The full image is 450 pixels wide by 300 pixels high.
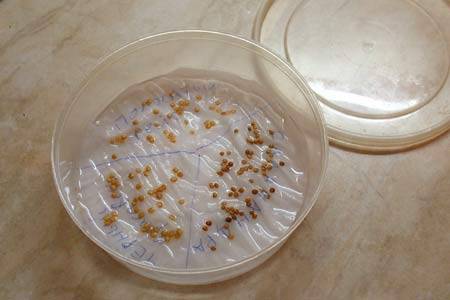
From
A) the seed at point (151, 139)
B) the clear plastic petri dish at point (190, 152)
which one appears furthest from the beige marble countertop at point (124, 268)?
the seed at point (151, 139)

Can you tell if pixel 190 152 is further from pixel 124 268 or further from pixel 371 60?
pixel 371 60

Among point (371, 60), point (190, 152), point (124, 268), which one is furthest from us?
point (371, 60)

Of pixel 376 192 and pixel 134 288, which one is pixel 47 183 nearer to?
pixel 134 288

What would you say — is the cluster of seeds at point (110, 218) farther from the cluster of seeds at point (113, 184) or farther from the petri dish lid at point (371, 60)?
the petri dish lid at point (371, 60)

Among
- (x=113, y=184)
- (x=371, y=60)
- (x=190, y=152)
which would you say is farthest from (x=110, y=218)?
(x=371, y=60)

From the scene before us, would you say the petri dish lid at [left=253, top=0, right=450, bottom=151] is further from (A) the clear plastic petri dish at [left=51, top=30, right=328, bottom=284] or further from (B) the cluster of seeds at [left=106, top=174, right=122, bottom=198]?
(B) the cluster of seeds at [left=106, top=174, right=122, bottom=198]

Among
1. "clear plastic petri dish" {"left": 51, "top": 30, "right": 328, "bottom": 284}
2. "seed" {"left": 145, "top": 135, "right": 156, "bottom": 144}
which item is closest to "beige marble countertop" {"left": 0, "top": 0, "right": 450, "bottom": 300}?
"clear plastic petri dish" {"left": 51, "top": 30, "right": 328, "bottom": 284}
